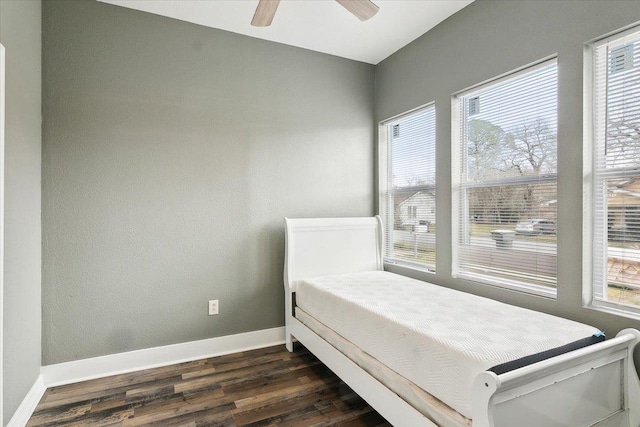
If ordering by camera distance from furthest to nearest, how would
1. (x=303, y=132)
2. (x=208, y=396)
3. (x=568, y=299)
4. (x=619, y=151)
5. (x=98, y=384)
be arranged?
(x=303, y=132), (x=98, y=384), (x=208, y=396), (x=568, y=299), (x=619, y=151)

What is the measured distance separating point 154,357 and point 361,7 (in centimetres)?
277

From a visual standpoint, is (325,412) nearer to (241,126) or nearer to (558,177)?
(558,177)

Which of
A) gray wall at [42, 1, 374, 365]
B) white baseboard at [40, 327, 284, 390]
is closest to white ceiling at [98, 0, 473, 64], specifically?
gray wall at [42, 1, 374, 365]

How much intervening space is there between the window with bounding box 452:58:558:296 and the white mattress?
13.1 inches

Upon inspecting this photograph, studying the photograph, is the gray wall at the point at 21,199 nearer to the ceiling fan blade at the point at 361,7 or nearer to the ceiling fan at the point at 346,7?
the ceiling fan at the point at 346,7

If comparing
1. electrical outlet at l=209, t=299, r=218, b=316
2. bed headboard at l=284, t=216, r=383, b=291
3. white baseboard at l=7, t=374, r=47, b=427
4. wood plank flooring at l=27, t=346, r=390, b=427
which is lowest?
wood plank flooring at l=27, t=346, r=390, b=427

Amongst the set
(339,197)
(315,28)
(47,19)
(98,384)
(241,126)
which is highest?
(315,28)

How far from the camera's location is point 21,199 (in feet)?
6.51

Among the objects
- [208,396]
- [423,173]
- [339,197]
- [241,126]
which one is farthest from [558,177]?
[208,396]

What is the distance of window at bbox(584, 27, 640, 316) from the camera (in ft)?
5.69

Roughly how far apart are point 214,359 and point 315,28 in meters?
2.81

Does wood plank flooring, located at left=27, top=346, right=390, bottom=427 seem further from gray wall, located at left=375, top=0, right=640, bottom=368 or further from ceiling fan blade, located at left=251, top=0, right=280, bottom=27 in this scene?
ceiling fan blade, located at left=251, top=0, right=280, bottom=27

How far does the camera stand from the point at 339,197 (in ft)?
11.3

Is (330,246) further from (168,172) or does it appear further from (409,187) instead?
(168,172)
